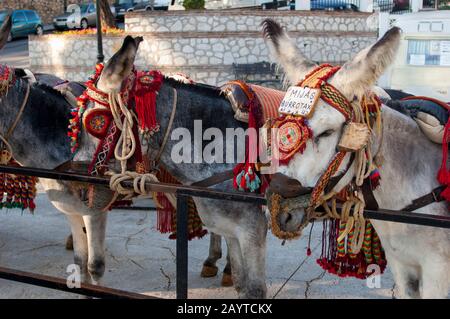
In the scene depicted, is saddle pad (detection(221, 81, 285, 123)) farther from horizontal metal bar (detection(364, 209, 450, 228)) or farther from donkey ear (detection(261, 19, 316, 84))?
horizontal metal bar (detection(364, 209, 450, 228))

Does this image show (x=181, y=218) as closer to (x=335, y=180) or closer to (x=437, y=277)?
(x=335, y=180)

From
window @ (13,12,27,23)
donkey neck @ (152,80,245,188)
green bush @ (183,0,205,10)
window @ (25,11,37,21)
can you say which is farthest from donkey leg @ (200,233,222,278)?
window @ (25,11,37,21)

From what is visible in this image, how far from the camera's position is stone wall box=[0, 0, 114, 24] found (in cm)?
3809

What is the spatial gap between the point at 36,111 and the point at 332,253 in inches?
101

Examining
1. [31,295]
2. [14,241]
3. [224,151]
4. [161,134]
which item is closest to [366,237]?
[224,151]

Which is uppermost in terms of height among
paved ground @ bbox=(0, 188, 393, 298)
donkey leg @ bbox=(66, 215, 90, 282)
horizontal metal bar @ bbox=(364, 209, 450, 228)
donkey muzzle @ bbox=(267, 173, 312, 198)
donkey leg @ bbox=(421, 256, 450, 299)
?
donkey muzzle @ bbox=(267, 173, 312, 198)

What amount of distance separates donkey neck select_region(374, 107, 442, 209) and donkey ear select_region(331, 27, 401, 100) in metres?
0.42

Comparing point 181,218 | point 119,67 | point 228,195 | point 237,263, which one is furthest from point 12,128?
point 228,195

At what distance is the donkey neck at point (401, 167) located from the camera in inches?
127

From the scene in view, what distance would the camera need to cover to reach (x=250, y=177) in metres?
3.88

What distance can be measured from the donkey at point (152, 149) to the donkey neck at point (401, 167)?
3.46ft

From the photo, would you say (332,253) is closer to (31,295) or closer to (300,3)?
(31,295)

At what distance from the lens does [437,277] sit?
10.4ft

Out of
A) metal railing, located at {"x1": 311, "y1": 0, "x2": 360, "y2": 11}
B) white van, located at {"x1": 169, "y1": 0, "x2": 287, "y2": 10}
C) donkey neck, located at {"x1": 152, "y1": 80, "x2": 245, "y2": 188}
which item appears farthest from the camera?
white van, located at {"x1": 169, "y1": 0, "x2": 287, "y2": 10}
